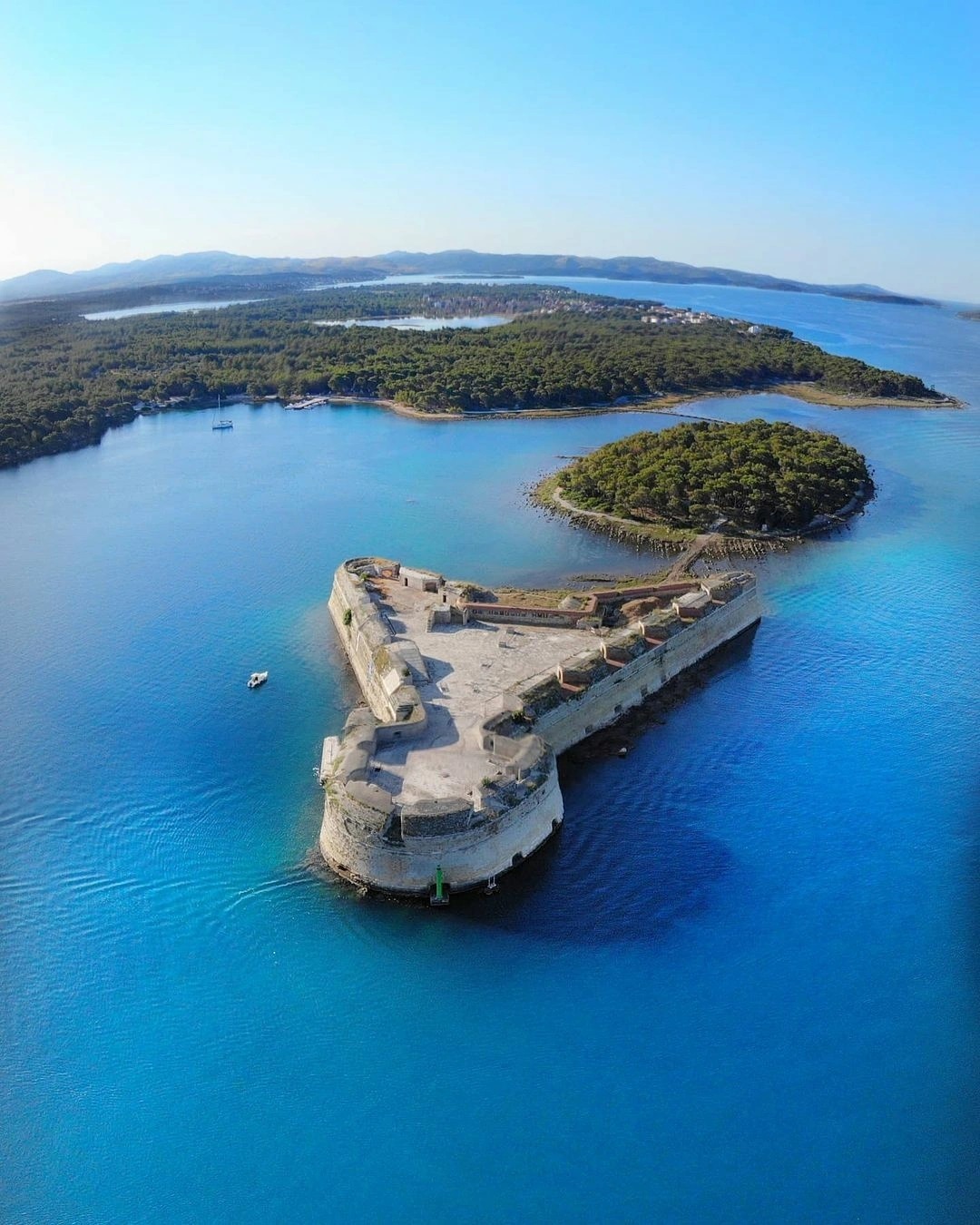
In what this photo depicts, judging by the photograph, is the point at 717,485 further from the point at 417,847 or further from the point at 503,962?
the point at 503,962

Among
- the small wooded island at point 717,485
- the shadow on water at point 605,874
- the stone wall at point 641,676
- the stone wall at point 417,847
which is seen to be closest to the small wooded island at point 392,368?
the small wooded island at point 717,485

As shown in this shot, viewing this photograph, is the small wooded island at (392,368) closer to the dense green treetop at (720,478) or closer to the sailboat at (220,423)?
the sailboat at (220,423)

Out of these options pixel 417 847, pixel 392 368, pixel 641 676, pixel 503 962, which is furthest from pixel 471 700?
pixel 392 368

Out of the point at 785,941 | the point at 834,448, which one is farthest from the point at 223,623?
the point at 834,448

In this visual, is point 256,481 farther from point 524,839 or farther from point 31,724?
point 524,839

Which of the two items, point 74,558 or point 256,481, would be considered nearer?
point 74,558

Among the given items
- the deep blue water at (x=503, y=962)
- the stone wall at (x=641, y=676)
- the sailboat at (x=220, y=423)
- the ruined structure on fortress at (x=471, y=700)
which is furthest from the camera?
the sailboat at (x=220, y=423)
